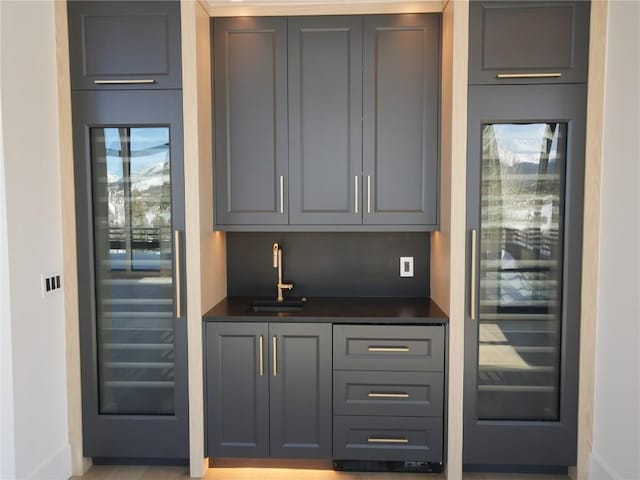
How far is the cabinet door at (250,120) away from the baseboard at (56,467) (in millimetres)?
1431

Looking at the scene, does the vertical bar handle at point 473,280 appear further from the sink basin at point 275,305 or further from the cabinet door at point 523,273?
the sink basin at point 275,305

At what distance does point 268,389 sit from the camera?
2434 mm

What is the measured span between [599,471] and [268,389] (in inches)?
66.1

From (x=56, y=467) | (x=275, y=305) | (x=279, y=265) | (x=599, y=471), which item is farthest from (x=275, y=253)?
(x=599, y=471)

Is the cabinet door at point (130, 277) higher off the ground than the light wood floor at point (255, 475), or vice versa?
the cabinet door at point (130, 277)

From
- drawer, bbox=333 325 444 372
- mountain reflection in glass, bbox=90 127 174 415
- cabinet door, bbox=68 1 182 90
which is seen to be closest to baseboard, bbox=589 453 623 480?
drawer, bbox=333 325 444 372

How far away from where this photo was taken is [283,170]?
8.34 feet

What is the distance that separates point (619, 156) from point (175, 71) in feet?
7.14

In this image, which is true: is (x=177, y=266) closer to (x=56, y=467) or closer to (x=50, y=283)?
(x=50, y=283)

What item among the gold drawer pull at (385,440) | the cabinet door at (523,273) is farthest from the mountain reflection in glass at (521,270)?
the gold drawer pull at (385,440)

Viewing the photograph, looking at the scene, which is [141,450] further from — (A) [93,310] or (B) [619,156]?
(B) [619,156]

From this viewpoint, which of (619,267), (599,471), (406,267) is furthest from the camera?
(406,267)

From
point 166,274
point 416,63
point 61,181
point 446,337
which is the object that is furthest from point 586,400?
point 61,181

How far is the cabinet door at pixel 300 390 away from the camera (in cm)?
241
